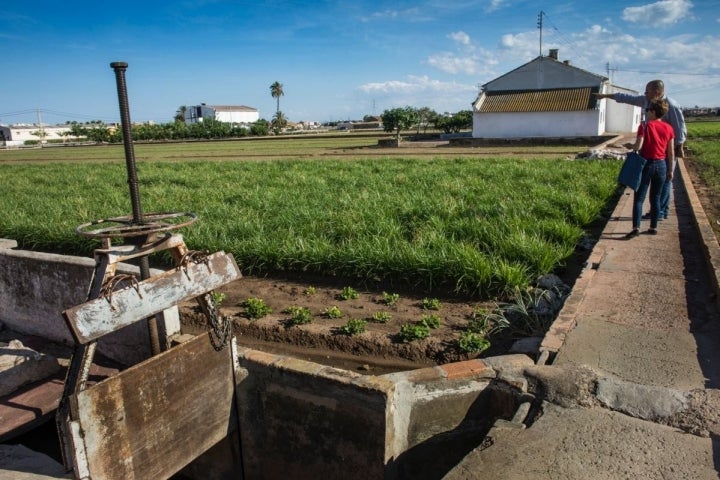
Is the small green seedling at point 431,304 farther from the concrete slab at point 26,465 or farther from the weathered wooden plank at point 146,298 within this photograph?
the concrete slab at point 26,465

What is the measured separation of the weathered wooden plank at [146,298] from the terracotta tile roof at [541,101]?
1458 inches

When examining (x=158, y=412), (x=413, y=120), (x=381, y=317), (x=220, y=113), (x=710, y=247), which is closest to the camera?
(x=158, y=412)

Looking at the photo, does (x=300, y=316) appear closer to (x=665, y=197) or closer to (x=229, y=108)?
(x=665, y=197)

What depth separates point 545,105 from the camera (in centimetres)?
3759

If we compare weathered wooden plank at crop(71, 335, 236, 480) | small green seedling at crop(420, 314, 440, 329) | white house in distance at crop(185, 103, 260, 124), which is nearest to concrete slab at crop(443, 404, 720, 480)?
small green seedling at crop(420, 314, 440, 329)

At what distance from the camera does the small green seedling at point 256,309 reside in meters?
5.35

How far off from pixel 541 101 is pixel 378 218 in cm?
3427

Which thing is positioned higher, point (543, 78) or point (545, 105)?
point (543, 78)

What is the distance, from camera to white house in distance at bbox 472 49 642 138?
3650 centimetres

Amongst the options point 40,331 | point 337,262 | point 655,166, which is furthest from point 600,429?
point 40,331

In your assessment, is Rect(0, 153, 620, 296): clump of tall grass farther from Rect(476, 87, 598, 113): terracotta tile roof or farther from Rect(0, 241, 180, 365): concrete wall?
Rect(476, 87, 598, 113): terracotta tile roof

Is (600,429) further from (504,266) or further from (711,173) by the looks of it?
(711,173)

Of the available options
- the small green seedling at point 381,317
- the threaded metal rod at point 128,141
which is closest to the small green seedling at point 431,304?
the small green seedling at point 381,317

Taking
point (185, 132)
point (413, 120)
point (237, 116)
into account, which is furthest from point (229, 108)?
point (413, 120)
